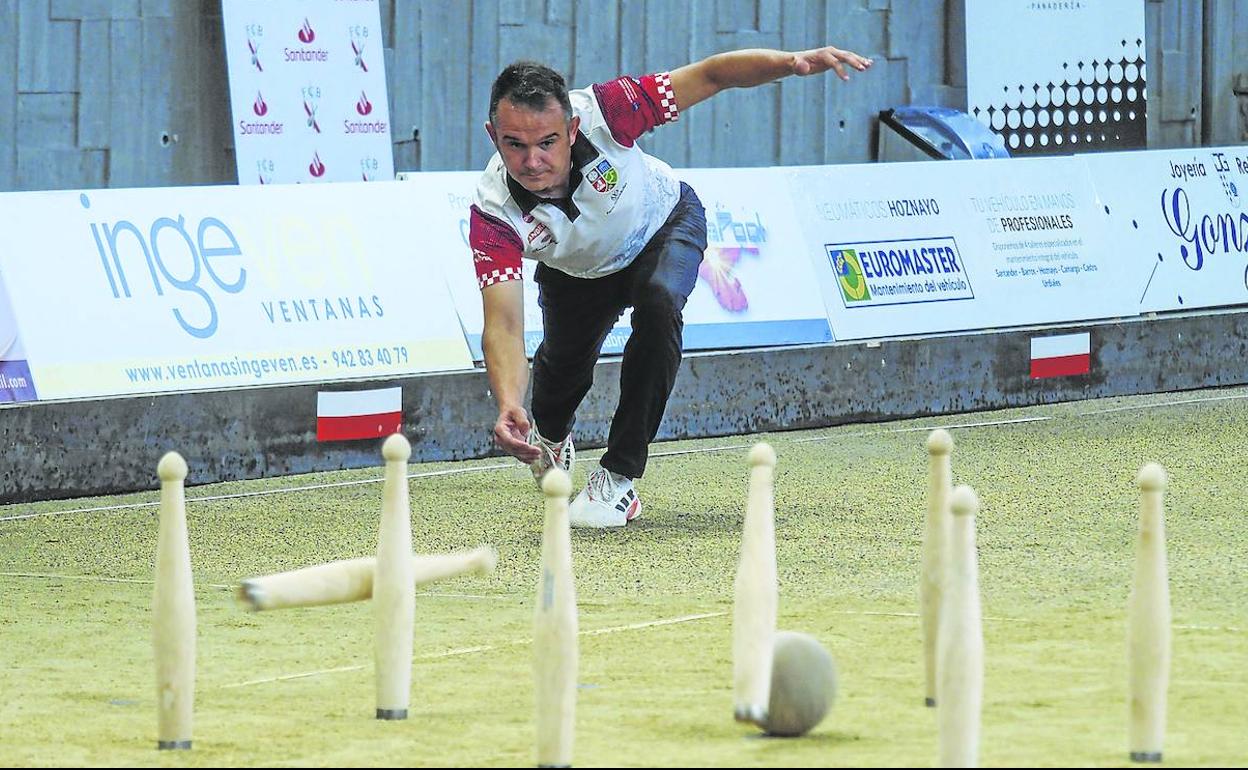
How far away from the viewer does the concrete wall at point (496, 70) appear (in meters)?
10.5

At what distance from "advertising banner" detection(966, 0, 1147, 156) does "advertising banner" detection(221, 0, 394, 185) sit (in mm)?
4313

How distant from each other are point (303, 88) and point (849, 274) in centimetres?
272

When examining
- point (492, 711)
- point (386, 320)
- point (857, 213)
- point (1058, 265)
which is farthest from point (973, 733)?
point (1058, 265)

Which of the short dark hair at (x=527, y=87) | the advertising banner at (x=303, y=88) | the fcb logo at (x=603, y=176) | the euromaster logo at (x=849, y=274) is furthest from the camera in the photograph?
the euromaster logo at (x=849, y=274)

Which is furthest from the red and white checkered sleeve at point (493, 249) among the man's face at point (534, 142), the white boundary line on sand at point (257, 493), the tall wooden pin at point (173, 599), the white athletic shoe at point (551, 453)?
the tall wooden pin at point (173, 599)

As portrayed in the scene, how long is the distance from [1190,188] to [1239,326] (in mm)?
800

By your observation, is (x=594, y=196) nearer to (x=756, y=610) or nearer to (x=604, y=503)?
(x=604, y=503)

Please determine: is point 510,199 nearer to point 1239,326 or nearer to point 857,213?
point 857,213

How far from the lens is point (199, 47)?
1084 cm

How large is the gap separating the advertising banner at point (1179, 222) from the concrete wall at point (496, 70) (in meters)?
1.69

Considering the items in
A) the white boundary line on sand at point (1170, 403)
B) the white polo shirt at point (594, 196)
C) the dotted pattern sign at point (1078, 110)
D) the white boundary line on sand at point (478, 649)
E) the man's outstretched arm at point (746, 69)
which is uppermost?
the dotted pattern sign at point (1078, 110)

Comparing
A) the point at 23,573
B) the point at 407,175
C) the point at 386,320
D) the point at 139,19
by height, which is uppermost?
the point at 139,19

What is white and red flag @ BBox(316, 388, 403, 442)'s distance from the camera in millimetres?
9367

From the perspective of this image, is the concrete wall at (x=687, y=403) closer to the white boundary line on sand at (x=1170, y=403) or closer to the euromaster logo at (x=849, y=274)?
the euromaster logo at (x=849, y=274)
